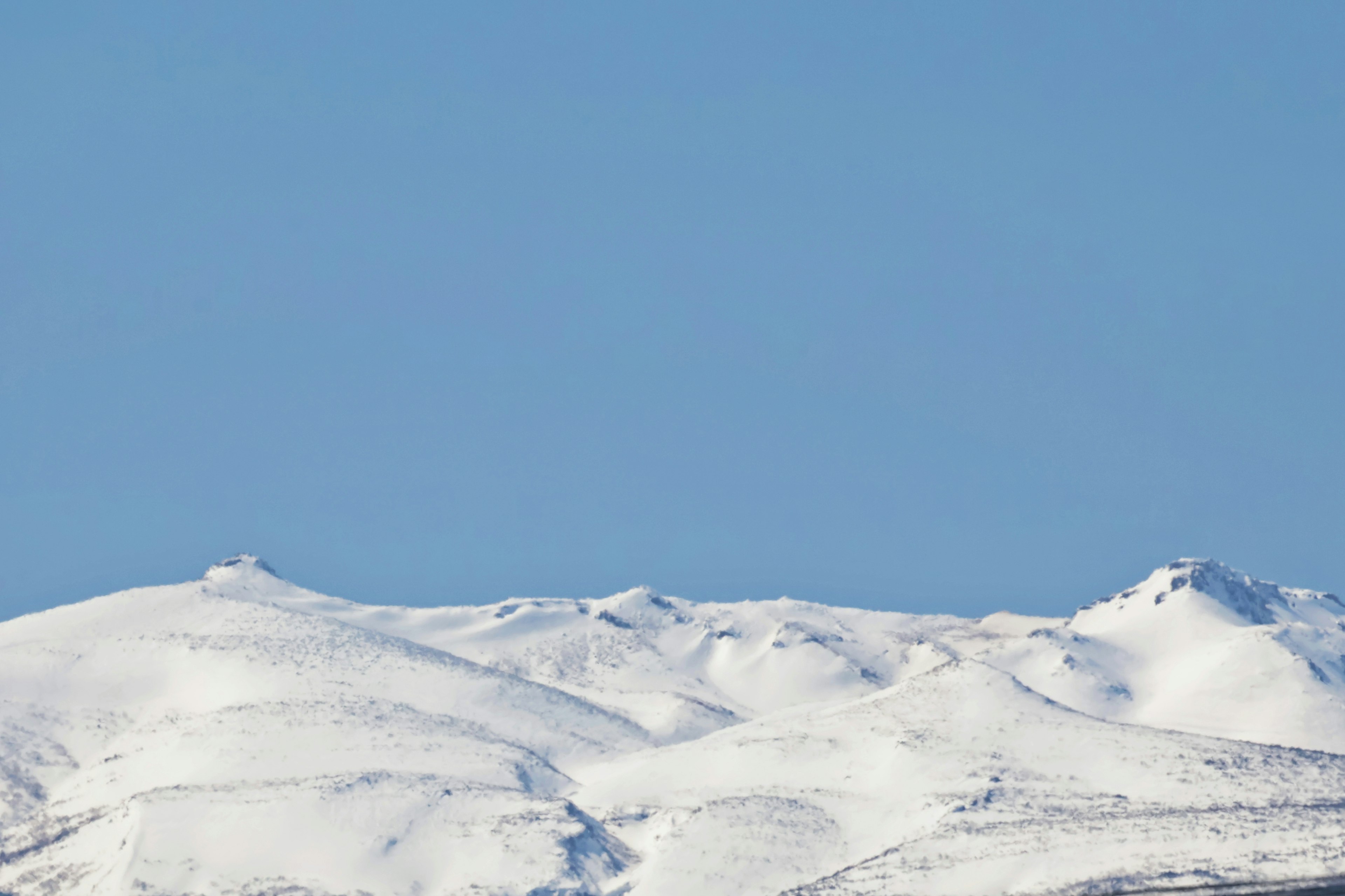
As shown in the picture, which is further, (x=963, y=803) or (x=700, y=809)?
(x=700, y=809)

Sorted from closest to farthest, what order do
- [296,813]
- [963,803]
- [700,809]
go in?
[963,803]
[296,813]
[700,809]

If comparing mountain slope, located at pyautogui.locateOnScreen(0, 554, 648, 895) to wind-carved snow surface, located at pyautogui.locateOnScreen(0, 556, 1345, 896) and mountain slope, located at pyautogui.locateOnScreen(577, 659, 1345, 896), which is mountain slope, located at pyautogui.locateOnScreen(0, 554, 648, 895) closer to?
wind-carved snow surface, located at pyautogui.locateOnScreen(0, 556, 1345, 896)

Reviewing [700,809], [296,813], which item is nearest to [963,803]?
[700,809]

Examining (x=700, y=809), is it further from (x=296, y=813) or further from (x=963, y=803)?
(x=296, y=813)

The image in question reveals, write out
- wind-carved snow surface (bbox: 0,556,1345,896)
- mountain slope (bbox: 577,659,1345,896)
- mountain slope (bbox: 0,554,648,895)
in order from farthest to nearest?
1. mountain slope (bbox: 0,554,648,895)
2. wind-carved snow surface (bbox: 0,556,1345,896)
3. mountain slope (bbox: 577,659,1345,896)

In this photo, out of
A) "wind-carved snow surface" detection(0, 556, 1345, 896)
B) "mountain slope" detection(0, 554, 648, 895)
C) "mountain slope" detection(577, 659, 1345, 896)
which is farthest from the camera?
"mountain slope" detection(0, 554, 648, 895)

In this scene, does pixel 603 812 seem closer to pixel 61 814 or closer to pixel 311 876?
pixel 311 876

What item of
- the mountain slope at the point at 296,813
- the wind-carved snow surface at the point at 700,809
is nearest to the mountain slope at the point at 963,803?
the wind-carved snow surface at the point at 700,809

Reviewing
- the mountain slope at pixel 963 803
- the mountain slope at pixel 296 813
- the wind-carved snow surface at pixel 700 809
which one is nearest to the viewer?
the mountain slope at pixel 963 803

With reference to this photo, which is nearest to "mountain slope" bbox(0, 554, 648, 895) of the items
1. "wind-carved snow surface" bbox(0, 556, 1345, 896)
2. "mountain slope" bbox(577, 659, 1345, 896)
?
"wind-carved snow surface" bbox(0, 556, 1345, 896)

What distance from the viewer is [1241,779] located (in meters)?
150

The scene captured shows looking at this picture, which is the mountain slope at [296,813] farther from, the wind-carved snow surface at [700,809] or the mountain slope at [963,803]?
the mountain slope at [963,803]

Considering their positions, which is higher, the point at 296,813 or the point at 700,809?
the point at 700,809

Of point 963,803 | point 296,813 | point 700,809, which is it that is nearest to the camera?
point 963,803
